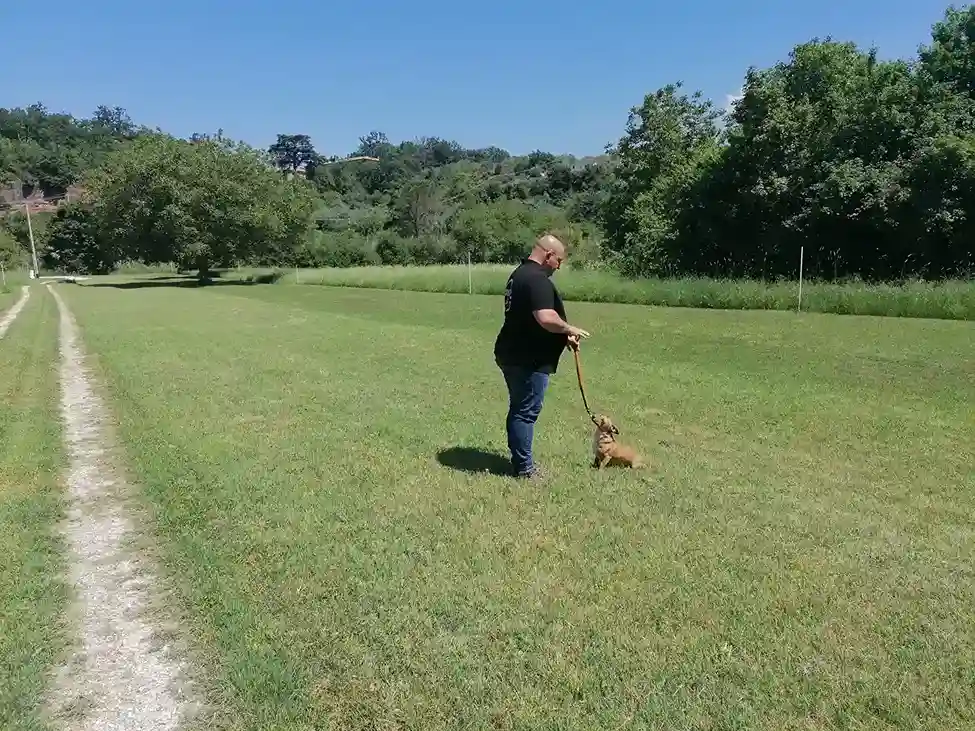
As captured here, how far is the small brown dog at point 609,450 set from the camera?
18.4 feet

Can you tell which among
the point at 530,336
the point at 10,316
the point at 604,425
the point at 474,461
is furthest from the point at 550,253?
the point at 10,316

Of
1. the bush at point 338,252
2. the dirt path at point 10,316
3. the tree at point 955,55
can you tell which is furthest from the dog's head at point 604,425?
the bush at point 338,252

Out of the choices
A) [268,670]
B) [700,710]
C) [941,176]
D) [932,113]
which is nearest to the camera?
[700,710]

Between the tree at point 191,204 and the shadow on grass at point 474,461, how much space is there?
41.6m

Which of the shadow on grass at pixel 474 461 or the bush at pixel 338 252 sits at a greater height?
the bush at pixel 338 252

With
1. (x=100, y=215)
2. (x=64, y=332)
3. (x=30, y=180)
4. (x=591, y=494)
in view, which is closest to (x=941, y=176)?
(x=591, y=494)

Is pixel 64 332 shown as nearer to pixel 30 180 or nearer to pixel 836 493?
pixel 836 493

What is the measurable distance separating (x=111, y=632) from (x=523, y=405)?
2.86 meters

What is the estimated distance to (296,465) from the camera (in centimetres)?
605

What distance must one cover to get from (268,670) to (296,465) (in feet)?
10.1

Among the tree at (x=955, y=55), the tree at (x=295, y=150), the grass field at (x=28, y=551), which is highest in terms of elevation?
the tree at (x=295, y=150)

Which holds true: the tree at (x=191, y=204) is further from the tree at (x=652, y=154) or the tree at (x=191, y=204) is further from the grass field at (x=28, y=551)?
the grass field at (x=28, y=551)

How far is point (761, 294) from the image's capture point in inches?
804

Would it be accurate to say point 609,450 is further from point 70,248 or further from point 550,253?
point 70,248
